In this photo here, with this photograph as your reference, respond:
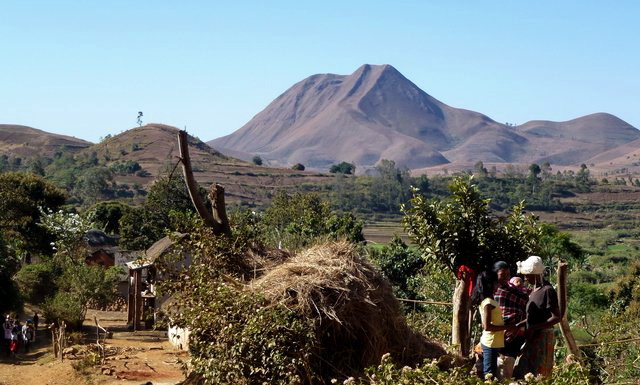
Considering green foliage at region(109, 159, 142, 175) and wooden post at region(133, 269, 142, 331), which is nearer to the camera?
wooden post at region(133, 269, 142, 331)

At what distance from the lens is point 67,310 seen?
26.9 m

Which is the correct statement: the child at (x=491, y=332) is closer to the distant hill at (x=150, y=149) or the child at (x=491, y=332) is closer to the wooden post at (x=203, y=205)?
the wooden post at (x=203, y=205)

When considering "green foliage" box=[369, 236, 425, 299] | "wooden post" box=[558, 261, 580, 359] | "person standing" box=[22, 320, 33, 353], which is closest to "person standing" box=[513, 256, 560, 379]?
"wooden post" box=[558, 261, 580, 359]

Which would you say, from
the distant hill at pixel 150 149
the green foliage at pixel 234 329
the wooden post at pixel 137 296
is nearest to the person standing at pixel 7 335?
the wooden post at pixel 137 296

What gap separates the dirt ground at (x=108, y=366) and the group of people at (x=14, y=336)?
26 centimetres

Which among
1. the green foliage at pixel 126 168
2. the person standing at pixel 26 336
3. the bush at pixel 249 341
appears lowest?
the person standing at pixel 26 336

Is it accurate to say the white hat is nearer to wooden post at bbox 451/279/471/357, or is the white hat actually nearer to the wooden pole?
wooden post at bbox 451/279/471/357

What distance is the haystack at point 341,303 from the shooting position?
9.68m

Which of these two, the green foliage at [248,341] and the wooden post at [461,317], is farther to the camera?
the wooden post at [461,317]

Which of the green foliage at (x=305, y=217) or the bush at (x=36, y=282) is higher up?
the green foliage at (x=305, y=217)

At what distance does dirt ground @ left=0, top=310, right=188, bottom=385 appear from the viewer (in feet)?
63.4

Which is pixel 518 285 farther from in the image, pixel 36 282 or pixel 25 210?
pixel 25 210

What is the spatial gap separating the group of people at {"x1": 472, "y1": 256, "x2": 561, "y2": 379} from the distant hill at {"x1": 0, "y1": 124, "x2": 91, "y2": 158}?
175 m

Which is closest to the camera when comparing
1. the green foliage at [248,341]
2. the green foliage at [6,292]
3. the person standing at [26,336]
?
the green foliage at [248,341]
